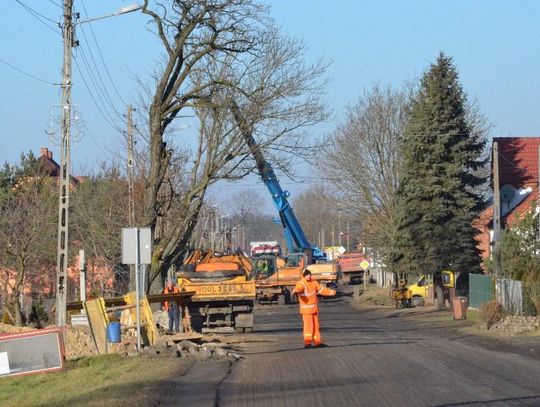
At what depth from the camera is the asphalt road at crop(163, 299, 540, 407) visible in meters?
12.7

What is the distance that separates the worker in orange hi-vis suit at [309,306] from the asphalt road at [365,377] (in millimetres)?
370

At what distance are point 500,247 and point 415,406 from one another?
24.3 metres

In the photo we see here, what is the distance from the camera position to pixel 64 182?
2522cm

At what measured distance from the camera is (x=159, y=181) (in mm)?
34656

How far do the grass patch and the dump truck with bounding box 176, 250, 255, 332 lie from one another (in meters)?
8.53

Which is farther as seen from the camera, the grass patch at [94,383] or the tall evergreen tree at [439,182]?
the tall evergreen tree at [439,182]

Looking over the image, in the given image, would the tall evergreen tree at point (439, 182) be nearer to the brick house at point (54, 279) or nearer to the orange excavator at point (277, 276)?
the orange excavator at point (277, 276)

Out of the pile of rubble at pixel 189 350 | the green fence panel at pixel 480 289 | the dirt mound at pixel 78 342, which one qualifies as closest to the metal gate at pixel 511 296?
the green fence panel at pixel 480 289

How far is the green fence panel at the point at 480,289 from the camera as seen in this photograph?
39597 mm

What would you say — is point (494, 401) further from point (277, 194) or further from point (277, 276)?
point (277, 276)

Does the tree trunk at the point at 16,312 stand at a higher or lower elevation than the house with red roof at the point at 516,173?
lower

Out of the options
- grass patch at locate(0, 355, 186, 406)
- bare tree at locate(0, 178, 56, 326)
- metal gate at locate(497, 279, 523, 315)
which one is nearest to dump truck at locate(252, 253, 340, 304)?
bare tree at locate(0, 178, 56, 326)

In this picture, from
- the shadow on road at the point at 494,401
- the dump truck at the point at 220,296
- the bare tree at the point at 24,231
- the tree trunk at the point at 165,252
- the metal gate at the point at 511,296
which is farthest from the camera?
the bare tree at the point at 24,231

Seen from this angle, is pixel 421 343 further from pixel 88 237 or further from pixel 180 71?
pixel 88 237
